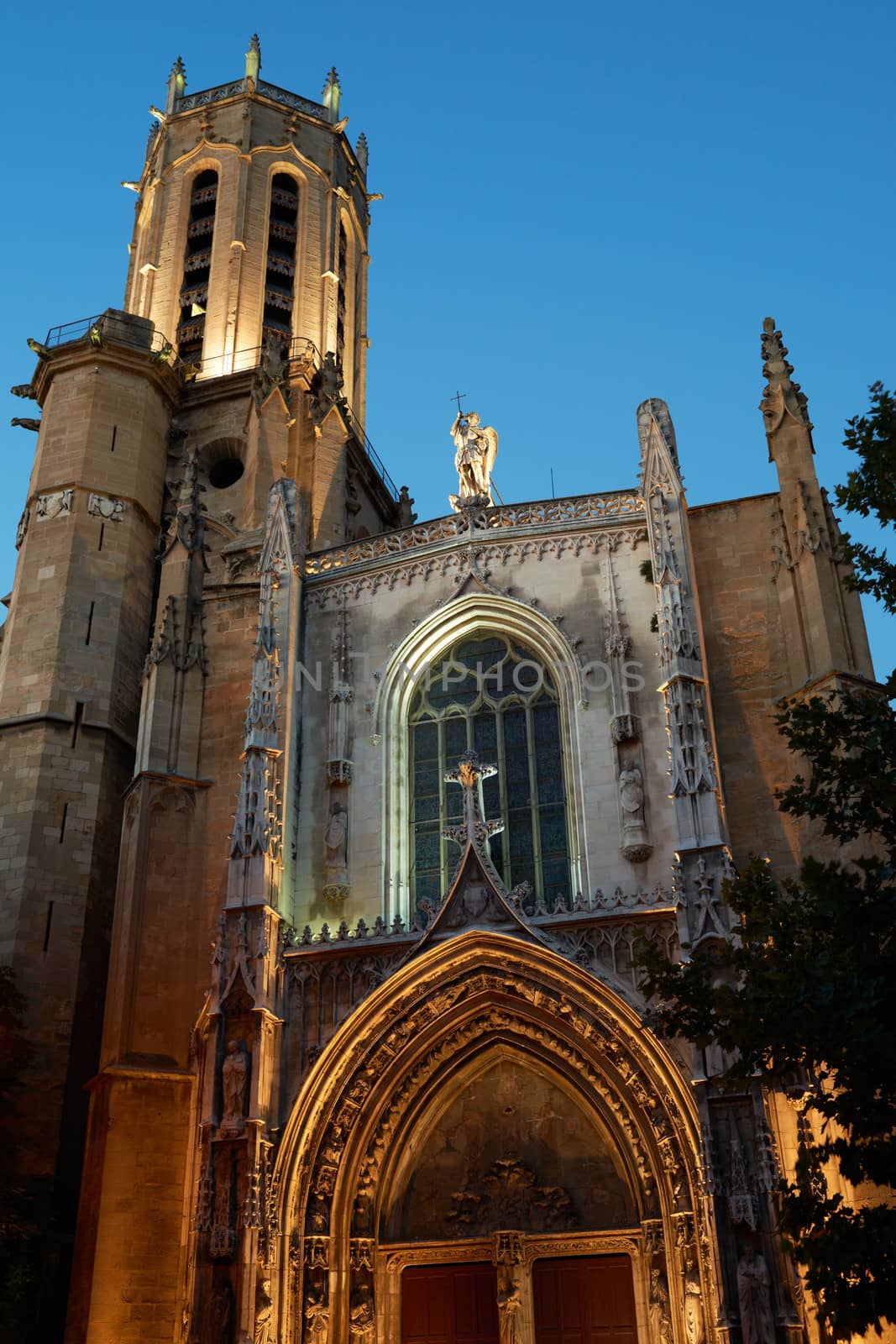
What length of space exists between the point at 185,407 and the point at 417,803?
13833 mm

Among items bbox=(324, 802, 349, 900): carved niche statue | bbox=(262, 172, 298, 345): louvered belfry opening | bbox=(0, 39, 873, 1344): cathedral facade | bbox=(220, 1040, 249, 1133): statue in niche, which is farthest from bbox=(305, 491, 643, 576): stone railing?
bbox=(262, 172, 298, 345): louvered belfry opening

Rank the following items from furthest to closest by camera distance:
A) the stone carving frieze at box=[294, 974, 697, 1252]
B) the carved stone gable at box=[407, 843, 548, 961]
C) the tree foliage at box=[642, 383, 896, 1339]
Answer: the carved stone gable at box=[407, 843, 548, 961] → the stone carving frieze at box=[294, 974, 697, 1252] → the tree foliage at box=[642, 383, 896, 1339]

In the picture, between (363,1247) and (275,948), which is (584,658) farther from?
(363,1247)

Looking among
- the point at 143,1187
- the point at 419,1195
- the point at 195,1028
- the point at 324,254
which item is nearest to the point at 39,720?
the point at 195,1028

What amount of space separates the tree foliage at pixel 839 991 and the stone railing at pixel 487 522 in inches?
341

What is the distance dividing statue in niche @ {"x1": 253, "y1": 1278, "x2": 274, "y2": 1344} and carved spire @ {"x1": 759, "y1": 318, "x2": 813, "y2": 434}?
46.0ft

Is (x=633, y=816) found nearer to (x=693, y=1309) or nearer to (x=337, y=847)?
(x=337, y=847)

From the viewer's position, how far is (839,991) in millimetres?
10711

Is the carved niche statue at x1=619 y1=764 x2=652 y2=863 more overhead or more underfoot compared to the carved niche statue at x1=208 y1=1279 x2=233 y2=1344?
more overhead

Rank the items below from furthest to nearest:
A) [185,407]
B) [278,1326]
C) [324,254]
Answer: [324,254] → [185,407] → [278,1326]

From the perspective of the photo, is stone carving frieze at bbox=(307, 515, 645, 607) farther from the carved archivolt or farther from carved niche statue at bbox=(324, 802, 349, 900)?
the carved archivolt

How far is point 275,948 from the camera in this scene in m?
18.4

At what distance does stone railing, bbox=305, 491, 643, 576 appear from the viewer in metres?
21.5

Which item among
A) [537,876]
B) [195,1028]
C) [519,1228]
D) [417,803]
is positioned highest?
[417,803]
